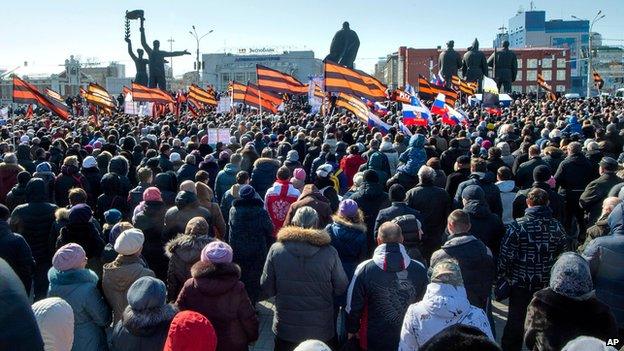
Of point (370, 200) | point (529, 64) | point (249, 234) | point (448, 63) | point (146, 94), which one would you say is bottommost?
point (249, 234)

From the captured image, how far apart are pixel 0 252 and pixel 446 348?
15.8 ft

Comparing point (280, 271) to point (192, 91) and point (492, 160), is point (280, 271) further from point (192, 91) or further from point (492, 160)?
point (192, 91)

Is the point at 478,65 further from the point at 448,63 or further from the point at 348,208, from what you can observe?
the point at 348,208

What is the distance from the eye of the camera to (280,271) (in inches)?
196

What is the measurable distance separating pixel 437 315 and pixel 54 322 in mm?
2275

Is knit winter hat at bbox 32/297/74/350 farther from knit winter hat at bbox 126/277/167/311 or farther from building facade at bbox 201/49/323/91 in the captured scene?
building facade at bbox 201/49/323/91

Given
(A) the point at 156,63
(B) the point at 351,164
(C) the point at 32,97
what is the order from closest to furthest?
(B) the point at 351,164 → (C) the point at 32,97 → (A) the point at 156,63

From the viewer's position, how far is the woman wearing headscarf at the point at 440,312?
3.74 meters

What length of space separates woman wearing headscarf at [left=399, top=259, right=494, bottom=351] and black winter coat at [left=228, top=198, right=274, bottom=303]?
2905 millimetres

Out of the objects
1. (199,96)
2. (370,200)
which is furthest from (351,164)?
(199,96)

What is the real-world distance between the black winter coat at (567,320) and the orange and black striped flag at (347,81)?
9.37 metres

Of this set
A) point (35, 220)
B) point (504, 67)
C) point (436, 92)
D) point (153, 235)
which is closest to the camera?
point (153, 235)

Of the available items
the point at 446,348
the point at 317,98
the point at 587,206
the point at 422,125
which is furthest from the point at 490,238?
the point at 317,98

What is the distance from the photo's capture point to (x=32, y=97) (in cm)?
1579
